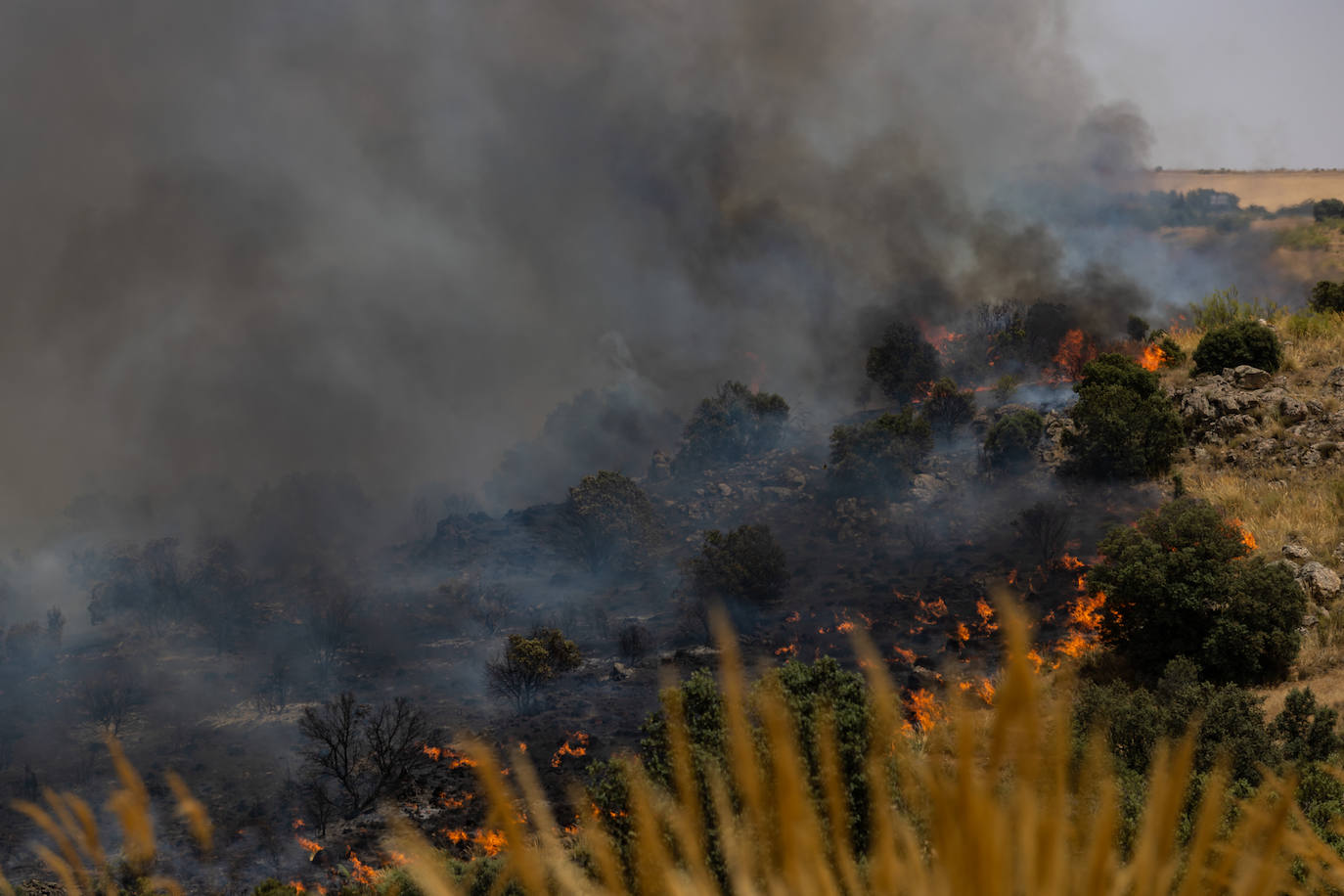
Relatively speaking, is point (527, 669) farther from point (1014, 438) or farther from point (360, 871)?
point (1014, 438)

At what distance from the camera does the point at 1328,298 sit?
129ft

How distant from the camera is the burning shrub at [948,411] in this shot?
53438 millimetres

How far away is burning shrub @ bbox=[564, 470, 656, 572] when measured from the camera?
51.5 metres

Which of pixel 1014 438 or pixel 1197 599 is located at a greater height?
pixel 1014 438

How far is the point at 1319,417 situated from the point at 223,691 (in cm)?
4857

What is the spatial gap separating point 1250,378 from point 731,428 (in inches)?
1400

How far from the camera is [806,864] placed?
1310 millimetres

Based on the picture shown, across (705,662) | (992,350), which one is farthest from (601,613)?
(992,350)

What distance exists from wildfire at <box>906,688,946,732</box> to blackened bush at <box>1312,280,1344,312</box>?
99.3 ft

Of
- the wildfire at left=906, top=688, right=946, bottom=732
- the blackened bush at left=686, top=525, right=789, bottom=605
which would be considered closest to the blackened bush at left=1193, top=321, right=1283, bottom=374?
the blackened bush at left=686, top=525, right=789, bottom=605

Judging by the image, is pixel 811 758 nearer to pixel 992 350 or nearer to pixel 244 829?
pixel 244 829

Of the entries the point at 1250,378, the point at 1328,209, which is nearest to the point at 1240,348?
the point at 1250,378

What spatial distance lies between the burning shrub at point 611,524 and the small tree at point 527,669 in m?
15.0

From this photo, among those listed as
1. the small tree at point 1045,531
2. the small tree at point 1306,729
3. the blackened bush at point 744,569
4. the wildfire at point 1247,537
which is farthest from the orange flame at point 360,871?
the small tree at point 1045,531
